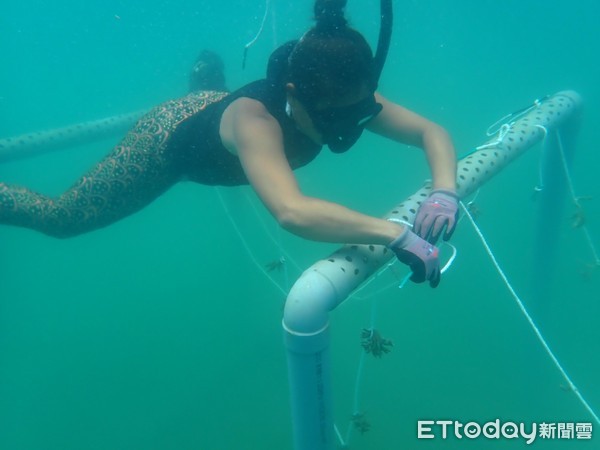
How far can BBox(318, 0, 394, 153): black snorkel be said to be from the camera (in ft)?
5.70

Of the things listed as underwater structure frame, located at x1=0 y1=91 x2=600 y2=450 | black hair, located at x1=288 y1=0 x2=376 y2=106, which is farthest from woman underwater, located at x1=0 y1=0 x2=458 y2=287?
underwater structure frame, located at x1=0 y1=91 x2=600 y2=450

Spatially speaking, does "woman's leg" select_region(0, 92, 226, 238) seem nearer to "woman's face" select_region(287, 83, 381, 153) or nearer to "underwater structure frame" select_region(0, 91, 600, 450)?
"woman's face" select_region(287, 83, 381, 153)

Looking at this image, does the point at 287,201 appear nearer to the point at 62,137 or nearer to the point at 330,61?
the point at 330,61

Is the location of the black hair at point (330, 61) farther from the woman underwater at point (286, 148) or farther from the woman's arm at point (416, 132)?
the woman's arm at point (416, 132)

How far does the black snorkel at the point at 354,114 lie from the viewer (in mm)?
1736

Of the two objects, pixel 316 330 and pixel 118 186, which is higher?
pixel 118 186

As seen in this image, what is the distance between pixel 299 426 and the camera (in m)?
1.41

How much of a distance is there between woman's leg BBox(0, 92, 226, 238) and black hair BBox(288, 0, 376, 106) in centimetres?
120

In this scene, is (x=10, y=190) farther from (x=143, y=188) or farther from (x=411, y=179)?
(x=411, y=179)

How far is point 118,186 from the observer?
109 inches

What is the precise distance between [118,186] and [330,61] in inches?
64.2

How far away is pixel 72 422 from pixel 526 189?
567 cm

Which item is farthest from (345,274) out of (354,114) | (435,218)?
(354,114)

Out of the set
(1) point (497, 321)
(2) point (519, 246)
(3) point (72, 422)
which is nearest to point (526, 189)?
(2) point (519, 246)
